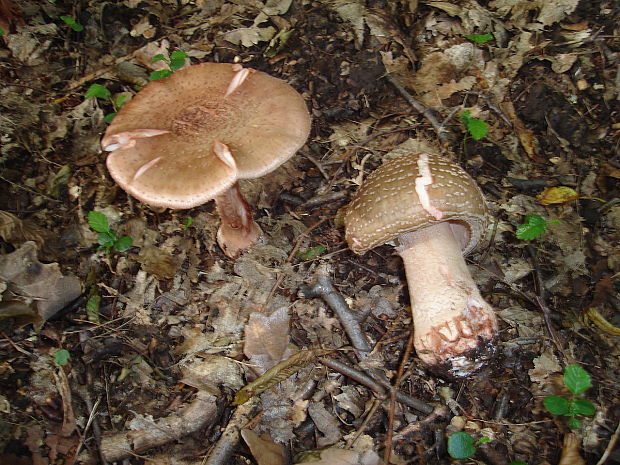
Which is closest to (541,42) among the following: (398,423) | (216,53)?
(216,53)

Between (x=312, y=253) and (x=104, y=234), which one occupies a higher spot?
(x=104, y=234)

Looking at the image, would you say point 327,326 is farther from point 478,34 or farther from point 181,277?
point 478,34

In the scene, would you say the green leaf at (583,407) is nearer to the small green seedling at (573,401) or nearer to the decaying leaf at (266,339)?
the small green seedling at (573,401)

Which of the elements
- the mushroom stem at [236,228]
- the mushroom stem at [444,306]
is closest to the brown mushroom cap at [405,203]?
the mushroom stem at [444,306]

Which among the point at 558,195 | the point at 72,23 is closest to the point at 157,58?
the point at 72,23

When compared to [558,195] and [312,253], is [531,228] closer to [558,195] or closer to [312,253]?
[558,195]

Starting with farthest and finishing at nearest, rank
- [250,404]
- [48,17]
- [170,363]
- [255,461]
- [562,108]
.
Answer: [48,17]
[562,108]
[170,363]
[250,404]
[255,461]
